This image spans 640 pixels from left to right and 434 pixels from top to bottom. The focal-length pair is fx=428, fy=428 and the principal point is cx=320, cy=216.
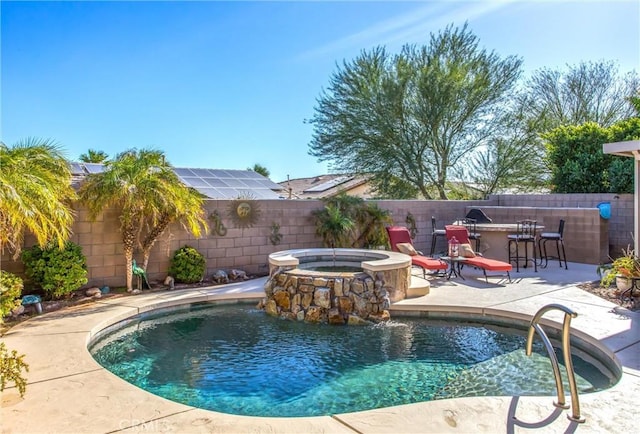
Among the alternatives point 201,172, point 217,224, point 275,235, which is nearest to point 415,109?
point 201,172

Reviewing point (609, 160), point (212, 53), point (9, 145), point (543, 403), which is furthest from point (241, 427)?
point (609, 160)

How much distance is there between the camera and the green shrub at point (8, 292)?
5973mm

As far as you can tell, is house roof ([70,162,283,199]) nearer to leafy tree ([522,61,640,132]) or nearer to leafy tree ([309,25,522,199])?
leafy tree ([309,25,522,199])

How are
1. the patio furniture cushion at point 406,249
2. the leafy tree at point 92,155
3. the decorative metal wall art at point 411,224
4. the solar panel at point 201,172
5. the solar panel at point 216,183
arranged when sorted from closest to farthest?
the patio furniture cushion at point 406,249, the decorative metal wall art at point 411,224, the solar panel at point 216,183, the solar panel at point 201,172, the leafy tree at point 92,155

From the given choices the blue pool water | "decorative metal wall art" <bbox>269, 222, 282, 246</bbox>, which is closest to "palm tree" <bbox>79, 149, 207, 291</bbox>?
the blue pool water

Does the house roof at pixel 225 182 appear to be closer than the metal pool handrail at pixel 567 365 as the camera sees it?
No

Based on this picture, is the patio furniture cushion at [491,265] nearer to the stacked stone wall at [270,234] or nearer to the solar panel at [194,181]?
the stacked stone wall at [270,234]

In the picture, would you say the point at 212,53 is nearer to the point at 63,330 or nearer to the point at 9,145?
the point at 9,145

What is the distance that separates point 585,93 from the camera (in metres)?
20.8

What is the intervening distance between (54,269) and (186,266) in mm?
2460

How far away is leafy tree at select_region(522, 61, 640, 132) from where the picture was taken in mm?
20219

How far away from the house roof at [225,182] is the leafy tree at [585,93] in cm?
1318

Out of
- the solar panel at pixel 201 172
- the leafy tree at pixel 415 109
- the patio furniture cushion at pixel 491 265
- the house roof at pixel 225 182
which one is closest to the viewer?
the patio furniture cushion at pixel 491 265

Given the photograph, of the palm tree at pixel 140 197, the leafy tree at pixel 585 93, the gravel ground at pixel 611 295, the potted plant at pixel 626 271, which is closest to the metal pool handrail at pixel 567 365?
the gravel ground at pixel 611 295
